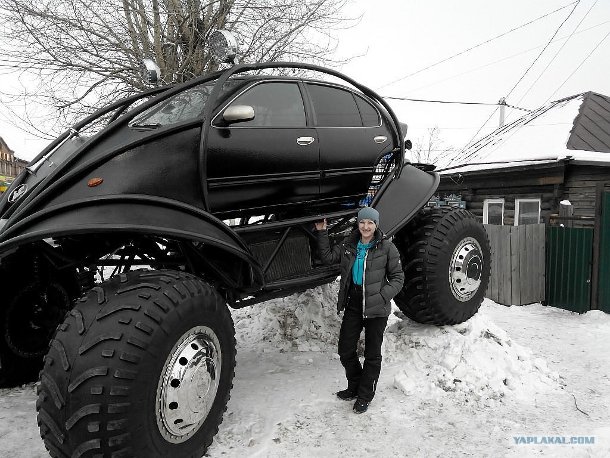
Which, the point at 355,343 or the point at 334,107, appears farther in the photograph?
the point at 334,107

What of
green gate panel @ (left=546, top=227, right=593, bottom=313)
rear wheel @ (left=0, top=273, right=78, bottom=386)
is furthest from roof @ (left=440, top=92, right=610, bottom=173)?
rear wheel @ (left=0, top=273, right=78, bottom=386)

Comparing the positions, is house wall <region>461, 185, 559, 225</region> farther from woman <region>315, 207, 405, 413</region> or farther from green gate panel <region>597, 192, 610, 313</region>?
woman <region>315, 207, 405, 413</region>

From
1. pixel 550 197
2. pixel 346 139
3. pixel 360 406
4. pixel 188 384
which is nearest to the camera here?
pixel 188 384

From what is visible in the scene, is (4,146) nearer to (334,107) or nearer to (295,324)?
(295,324)

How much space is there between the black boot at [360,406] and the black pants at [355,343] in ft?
0.16

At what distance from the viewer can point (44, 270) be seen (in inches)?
173

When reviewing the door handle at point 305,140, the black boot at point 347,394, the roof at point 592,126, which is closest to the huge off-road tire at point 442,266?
the black boot at point 347,394

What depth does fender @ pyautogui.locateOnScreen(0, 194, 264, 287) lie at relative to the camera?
106 inches

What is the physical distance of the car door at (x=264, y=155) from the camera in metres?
3.46

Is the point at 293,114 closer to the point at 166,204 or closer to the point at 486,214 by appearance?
the point at 166,204

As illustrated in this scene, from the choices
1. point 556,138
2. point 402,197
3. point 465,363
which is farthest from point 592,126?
point 465,363

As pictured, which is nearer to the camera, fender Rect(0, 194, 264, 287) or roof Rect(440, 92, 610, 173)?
fender Rect(0, 194, 264, 287)

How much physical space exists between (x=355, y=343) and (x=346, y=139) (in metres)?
1.79

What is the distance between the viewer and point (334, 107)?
14.5 feet
